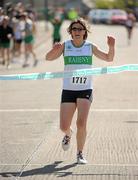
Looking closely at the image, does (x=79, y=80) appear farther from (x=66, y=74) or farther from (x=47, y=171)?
(x=47, y=171)

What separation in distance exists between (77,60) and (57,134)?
247cm

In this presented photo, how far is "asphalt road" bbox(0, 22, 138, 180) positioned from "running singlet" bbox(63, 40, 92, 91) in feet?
3.35

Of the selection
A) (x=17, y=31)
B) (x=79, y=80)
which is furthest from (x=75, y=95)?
(x=17, y=31)

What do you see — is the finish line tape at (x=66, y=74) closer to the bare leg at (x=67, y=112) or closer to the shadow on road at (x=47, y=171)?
the bare leg at (x=67, y=112)

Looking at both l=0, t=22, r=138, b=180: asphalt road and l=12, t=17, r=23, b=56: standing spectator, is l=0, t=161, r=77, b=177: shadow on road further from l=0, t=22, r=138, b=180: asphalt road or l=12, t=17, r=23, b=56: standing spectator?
l=12, t=17, r=23, b=56: standing spectator

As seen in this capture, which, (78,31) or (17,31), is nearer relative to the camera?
(78,31)

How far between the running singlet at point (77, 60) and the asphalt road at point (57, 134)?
3.35ft

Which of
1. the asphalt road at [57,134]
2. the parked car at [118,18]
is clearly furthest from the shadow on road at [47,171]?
the parked car at [118,18]

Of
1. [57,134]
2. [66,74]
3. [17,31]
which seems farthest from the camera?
[17,31]

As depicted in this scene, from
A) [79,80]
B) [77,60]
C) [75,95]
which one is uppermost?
[77,60]

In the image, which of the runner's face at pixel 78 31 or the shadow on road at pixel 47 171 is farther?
the runner's face at pixel 78 31

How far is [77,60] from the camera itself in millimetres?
7820

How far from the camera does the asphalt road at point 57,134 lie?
7.59 meters

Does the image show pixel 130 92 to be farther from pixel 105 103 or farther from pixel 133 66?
pixel 133 66
